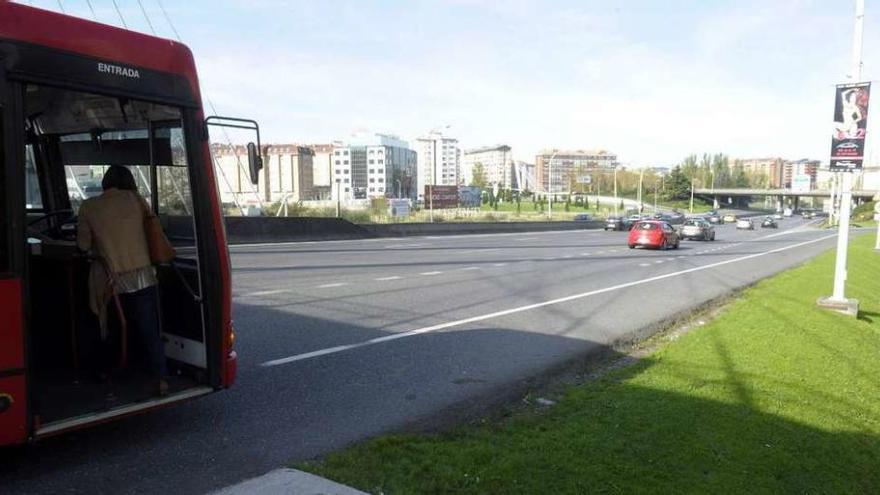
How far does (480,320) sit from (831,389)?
477cm

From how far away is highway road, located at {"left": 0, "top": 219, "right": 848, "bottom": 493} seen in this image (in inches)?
171

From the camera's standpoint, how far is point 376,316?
9922mm

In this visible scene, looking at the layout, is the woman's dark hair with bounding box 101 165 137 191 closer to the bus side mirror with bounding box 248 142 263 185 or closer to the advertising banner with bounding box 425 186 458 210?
the bus side mirror with bounding box 248 142 263 185

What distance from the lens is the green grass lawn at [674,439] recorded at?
4.03 meters

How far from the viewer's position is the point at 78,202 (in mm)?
6094

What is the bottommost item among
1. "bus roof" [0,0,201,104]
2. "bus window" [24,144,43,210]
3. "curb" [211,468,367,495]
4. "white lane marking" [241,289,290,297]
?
"white lane marking" [241,289,290,297]

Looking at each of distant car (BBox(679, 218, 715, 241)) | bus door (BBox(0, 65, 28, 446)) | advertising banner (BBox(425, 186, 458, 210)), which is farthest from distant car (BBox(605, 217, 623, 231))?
bus door (BBox(0, 65, 28, 446))

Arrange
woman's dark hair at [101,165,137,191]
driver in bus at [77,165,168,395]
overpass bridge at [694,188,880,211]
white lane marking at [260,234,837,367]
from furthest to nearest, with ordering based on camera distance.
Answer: overpass bridge at [694,188,880,211]
white lane marking at [260,234,837,367]
woman's dark hair at [101,165,137,191]
driver in bus at [77,165,168,395]

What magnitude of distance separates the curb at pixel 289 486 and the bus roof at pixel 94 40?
8.78 feet

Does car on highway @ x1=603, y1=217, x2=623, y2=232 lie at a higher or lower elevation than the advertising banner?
lower

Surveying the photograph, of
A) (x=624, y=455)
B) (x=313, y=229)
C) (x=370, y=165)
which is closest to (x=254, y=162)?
(x=624, y=455)

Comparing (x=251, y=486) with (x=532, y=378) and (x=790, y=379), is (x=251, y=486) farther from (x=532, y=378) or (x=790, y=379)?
(x=790, y=379)

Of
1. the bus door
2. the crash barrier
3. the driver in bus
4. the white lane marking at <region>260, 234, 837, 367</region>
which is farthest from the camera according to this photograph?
the crash barrier

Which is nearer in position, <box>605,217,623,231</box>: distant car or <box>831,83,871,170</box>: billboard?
<box>831,83,871,170</box>: billboard
